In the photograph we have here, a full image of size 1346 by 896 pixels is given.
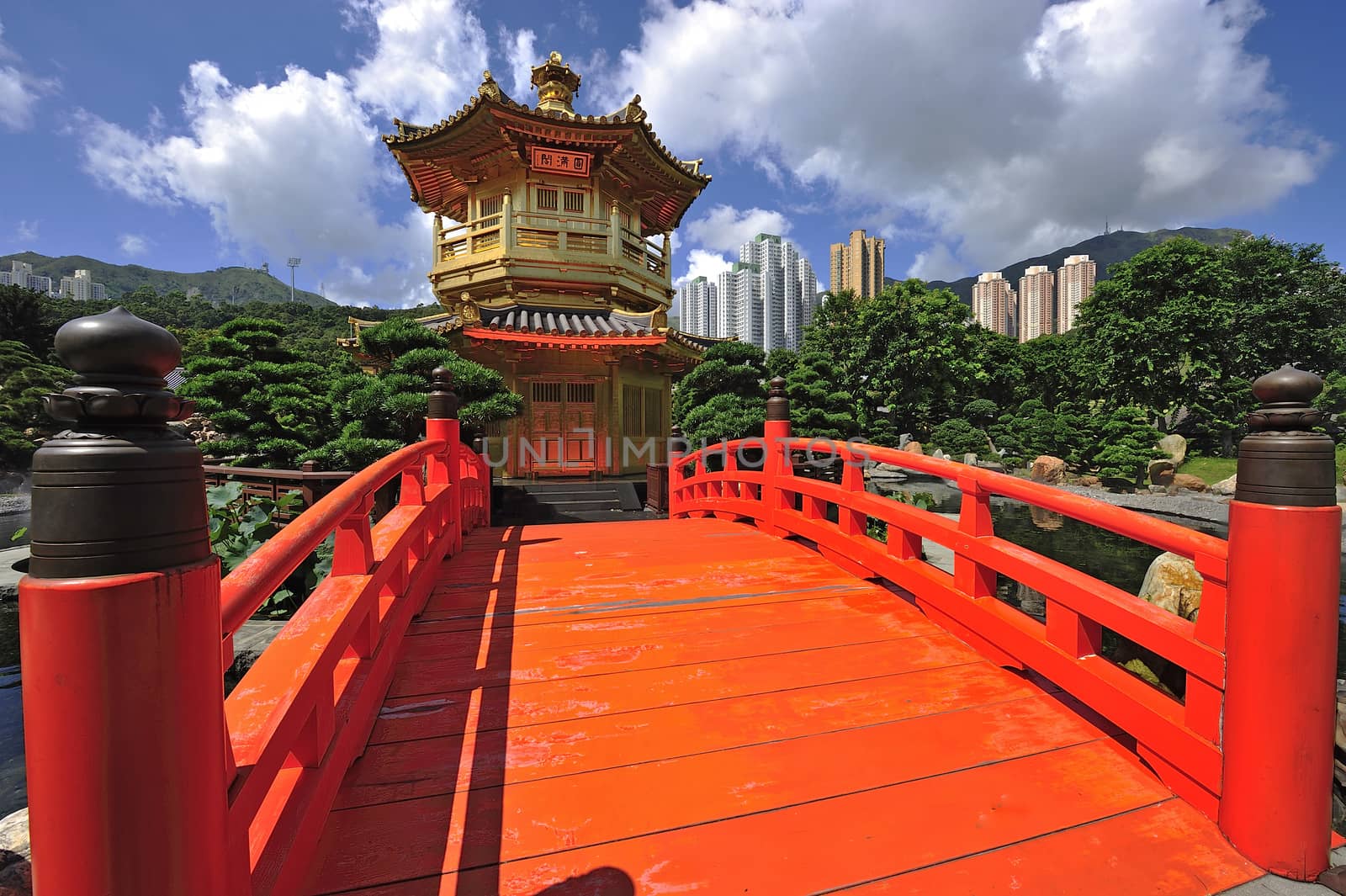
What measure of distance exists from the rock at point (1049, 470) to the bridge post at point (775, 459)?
69.5ft

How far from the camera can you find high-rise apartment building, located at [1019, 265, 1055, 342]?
69.1 m

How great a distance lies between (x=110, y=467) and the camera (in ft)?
2.89

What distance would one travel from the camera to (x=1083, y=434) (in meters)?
23.4

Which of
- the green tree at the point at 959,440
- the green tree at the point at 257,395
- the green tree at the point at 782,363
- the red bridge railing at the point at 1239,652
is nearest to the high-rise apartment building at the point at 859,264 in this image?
the green tree at the point at 959,440

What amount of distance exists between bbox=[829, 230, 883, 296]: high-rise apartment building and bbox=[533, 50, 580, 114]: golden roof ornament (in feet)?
162

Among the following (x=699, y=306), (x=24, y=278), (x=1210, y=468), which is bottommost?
(x=1210, y=468)

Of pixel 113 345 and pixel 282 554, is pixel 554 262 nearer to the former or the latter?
pixel 282 554

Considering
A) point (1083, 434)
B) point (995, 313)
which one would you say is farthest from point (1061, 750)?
point (995, 313)

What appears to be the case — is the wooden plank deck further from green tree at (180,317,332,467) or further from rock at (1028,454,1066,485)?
rock at (1028,454,1066,485)

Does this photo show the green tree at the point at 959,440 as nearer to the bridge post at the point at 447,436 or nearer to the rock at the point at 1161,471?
the rock at the point at 1161,471

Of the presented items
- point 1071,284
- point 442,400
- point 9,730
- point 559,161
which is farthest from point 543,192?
point 1071,284

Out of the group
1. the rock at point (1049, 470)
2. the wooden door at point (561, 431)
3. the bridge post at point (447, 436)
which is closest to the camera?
the bridge post at point (447, 436)

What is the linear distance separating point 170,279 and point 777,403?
16996 centimetres

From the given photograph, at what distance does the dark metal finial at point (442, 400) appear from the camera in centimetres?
472
